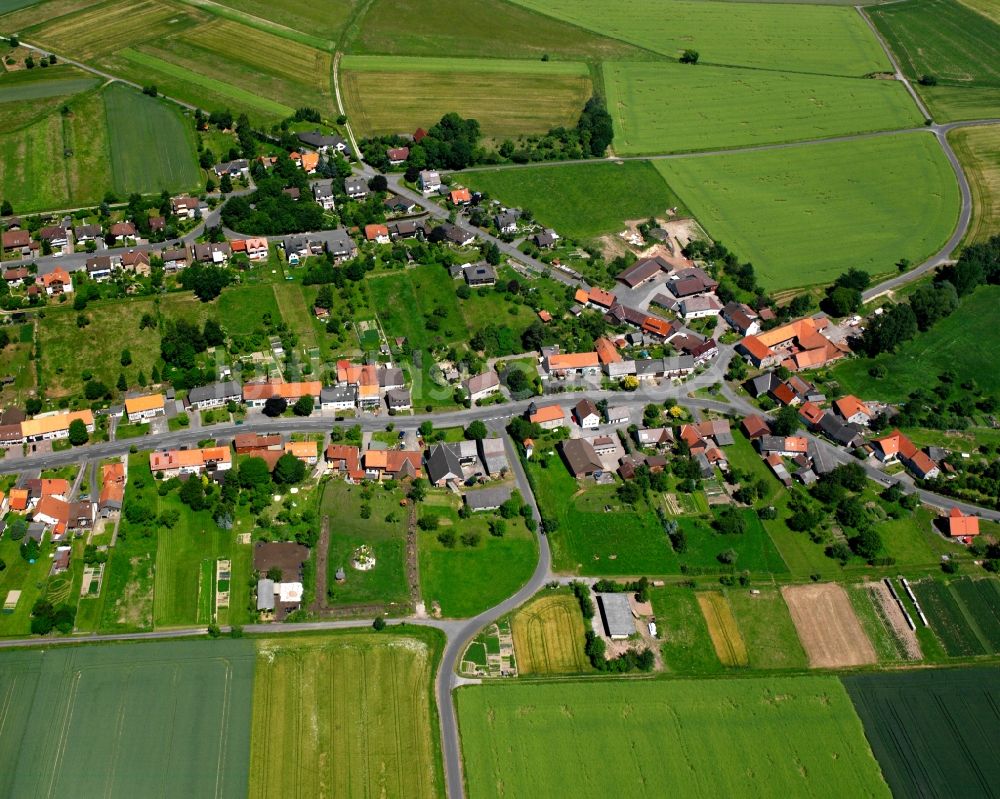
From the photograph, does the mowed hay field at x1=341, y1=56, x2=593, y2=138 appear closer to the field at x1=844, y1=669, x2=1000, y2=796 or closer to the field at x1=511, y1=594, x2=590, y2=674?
the field at x1=511, y1=594, x2=590, y2=674

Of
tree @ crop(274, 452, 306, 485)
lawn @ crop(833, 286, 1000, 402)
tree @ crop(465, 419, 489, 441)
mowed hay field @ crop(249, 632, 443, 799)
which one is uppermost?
lawn @ crop(833, 286, 1000, 402)

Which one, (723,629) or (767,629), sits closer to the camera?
(723,629)

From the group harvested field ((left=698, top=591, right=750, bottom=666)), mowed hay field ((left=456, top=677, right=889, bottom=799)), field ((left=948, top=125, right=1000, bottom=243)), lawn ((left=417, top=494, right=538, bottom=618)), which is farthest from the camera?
field ((left=948, top=125, right=1000, bottom=243))

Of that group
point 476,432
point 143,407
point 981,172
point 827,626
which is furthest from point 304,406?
point 981,172

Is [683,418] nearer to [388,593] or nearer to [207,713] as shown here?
[388,593]

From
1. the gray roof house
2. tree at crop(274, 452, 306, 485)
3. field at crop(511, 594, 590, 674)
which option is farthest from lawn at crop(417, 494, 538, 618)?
tree at crop(274, 452, 306, 485)

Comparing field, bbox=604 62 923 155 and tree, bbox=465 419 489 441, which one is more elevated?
field, bbox=604 62 923 155

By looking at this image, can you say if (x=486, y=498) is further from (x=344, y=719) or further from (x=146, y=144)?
(x=146, y=144)
